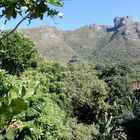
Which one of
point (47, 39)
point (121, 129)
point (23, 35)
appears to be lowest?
point (121, 129)

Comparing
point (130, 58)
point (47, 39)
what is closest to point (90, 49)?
point (47, 39)

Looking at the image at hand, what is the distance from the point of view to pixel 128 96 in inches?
2005

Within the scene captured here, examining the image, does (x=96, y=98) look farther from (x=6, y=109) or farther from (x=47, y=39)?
(x=47, y=39)

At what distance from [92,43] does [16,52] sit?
140 metres

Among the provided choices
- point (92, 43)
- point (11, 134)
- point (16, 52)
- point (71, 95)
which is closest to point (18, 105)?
point (11, 134)

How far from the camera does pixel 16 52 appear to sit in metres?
32.2

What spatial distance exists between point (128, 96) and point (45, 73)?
18.6 m

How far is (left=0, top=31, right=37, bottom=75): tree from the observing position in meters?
31.8

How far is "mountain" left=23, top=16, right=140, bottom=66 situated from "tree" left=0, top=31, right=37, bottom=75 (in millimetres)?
82156

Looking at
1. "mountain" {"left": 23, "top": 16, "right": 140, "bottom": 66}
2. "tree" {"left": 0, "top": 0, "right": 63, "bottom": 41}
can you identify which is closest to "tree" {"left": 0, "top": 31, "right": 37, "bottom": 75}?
"tree" {"left": 0, "top": 0, "right": 63, "bottom": 41}

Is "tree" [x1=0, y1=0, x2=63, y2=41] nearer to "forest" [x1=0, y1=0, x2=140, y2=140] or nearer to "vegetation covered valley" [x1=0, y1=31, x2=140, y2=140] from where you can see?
"forest" [x1=0, y1=0, x2=140, y2=140]

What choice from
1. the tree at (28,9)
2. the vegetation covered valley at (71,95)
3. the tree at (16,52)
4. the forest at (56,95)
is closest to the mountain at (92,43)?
the vegetation covered valley at (71,95)

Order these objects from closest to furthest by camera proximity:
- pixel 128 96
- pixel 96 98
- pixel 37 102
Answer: pixel 37 102, pixel 96 98, pixel 128 96

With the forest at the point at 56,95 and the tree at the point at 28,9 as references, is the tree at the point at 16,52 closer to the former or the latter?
the forest at the point at 56,95
